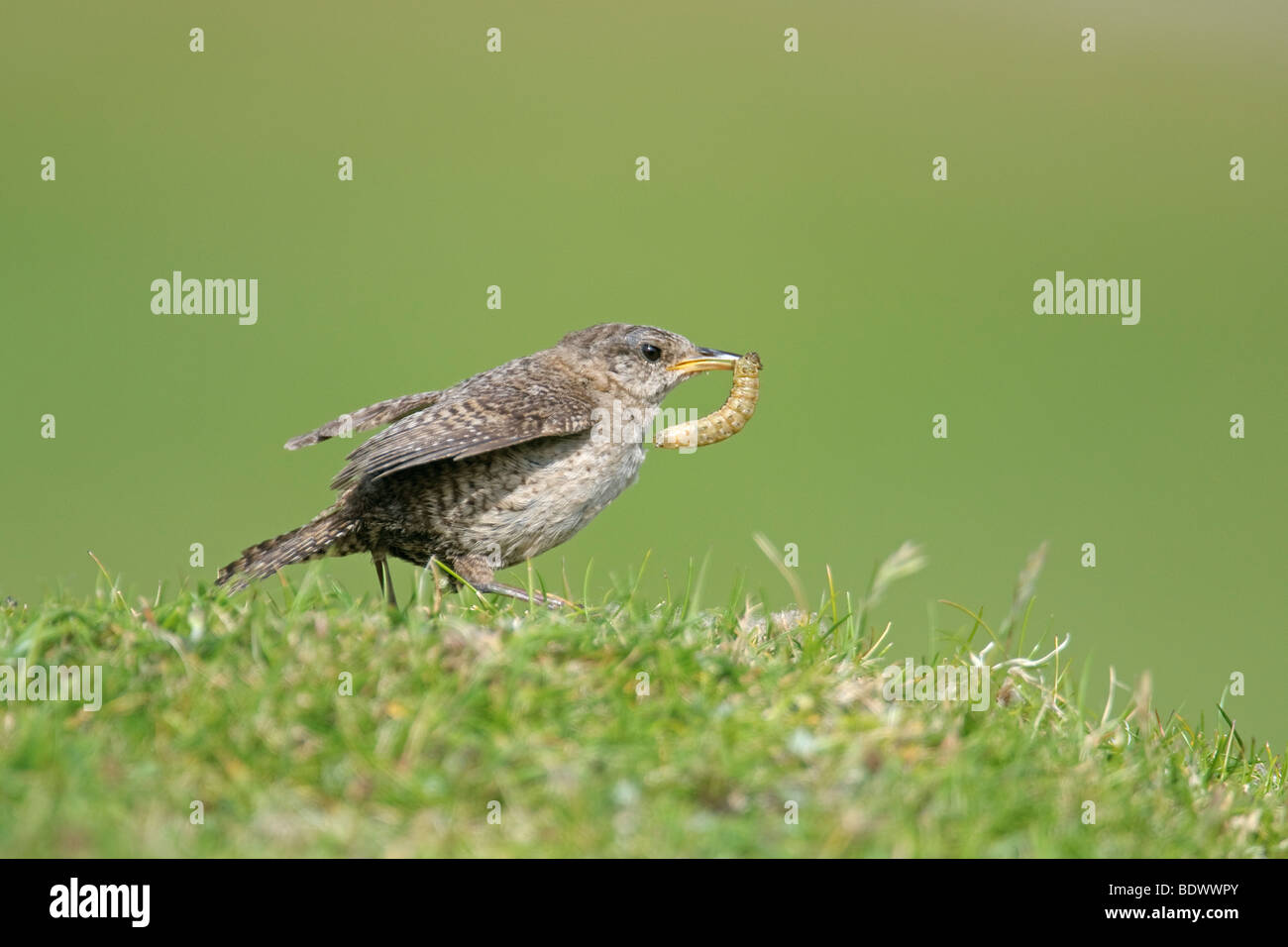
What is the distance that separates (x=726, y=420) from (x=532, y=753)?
4286 mm

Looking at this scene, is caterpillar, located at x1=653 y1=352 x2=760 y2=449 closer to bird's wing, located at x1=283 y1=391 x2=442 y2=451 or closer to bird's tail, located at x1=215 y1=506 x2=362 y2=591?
bird's wing, located at x1=283 y1=391 x2=442 y2=451

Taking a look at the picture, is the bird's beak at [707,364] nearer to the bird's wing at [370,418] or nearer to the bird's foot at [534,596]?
the bird's wing at [370,418]

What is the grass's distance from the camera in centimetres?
401

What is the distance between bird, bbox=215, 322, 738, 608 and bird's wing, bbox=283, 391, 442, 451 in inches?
0.7

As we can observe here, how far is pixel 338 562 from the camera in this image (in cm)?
1389

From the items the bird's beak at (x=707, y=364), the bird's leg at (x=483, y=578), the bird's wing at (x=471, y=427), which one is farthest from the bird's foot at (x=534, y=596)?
the bird's beak at (x=707, y=364)

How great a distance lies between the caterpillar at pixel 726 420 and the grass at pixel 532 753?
2.49 m

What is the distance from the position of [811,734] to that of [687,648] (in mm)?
669

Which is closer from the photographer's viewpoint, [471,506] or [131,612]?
[131,612]

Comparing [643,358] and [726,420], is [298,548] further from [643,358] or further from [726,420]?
[726,420]

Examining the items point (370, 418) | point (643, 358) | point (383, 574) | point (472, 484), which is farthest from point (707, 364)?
point (383, 574)

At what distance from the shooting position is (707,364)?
8.68m
